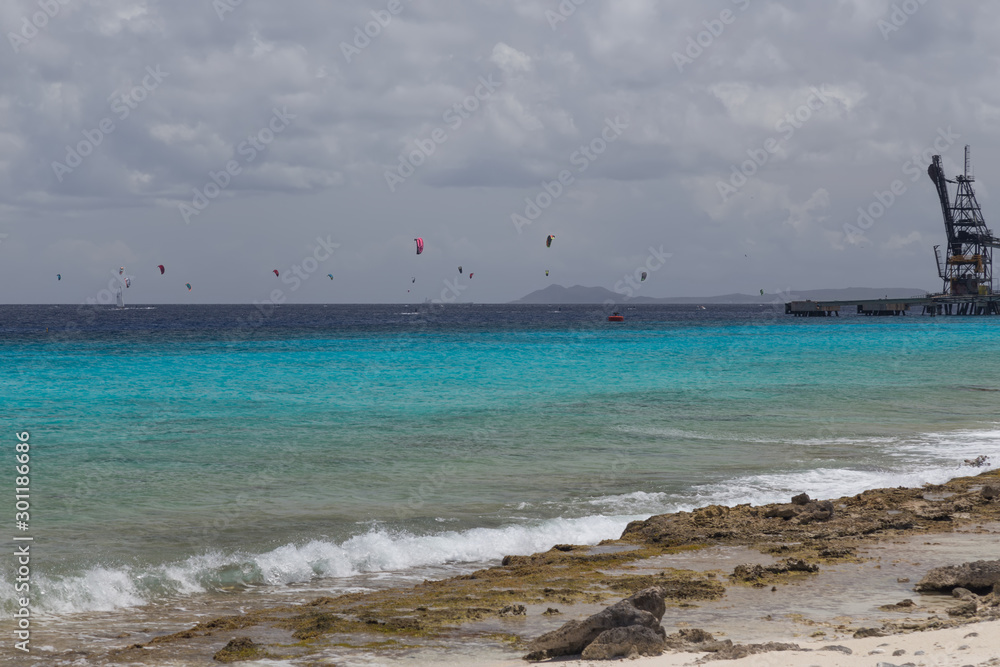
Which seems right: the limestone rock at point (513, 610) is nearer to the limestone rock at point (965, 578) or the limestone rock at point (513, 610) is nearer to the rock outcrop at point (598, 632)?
the rock outcrop at point (598, 632)

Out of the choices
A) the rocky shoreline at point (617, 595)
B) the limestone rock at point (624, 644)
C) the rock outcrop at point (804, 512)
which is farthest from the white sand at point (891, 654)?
the rock outcrop at point (804, 512)

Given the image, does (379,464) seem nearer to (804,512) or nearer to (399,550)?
(399,550)

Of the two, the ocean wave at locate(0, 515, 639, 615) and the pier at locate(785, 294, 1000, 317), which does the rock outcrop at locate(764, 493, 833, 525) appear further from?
the pier at locate(785, 294, 1000, 317)

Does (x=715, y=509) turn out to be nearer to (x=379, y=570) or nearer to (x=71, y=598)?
(x=379, y=570)

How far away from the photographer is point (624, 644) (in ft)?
23.3

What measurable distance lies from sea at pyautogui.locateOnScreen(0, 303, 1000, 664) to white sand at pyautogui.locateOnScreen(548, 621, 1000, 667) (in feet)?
14.2

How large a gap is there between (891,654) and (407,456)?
1299 cm

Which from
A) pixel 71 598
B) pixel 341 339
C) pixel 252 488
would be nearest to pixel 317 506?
pixel 252 488

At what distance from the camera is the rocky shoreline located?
7.65 metres

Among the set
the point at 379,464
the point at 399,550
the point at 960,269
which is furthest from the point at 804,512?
the point at 960,269

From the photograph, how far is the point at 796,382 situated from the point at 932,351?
25.8 meters

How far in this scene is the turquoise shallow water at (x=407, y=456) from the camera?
11398 millimetres

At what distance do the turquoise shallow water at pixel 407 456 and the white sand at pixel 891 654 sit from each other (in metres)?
4.74

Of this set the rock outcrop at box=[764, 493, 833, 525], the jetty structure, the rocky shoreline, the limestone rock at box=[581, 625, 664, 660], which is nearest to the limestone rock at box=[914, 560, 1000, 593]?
the rocky shoreline
